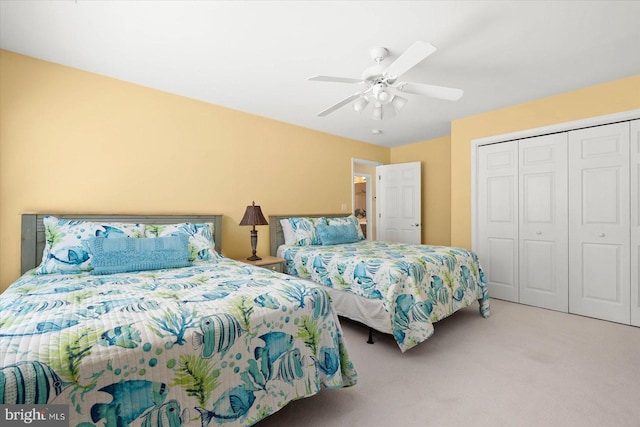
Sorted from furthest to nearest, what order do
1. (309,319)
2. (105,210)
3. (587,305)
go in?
(587,305) < (105,210) < (309,319)

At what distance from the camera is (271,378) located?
1.37 metres

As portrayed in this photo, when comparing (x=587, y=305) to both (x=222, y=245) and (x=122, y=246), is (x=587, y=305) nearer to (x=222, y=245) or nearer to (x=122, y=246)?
(x=222, y=245)

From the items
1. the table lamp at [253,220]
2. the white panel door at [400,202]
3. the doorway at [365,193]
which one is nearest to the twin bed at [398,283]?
the table lamp at [253,220]

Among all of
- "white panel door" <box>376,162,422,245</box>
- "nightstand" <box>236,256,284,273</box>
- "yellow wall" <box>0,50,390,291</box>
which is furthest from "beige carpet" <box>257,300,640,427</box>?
"white panel door" <box>376,162,422,245</box>

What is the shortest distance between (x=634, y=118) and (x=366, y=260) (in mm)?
2847

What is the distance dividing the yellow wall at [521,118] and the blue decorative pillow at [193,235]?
3160 millimetres

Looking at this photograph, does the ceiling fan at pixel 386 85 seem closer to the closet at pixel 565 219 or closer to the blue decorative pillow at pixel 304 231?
the blue decorative pillow at pixel 304 231

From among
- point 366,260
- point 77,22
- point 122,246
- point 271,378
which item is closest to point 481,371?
point 366,260

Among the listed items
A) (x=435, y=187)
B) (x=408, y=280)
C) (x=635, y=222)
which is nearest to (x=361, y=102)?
(x=408, y=280)

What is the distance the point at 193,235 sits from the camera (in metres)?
2.61

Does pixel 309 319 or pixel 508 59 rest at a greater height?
pixel 508 59

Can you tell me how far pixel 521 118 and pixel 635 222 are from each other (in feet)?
4.88

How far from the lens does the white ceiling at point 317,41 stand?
1807 millimetres

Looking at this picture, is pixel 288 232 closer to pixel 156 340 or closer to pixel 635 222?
pixel 156 340
